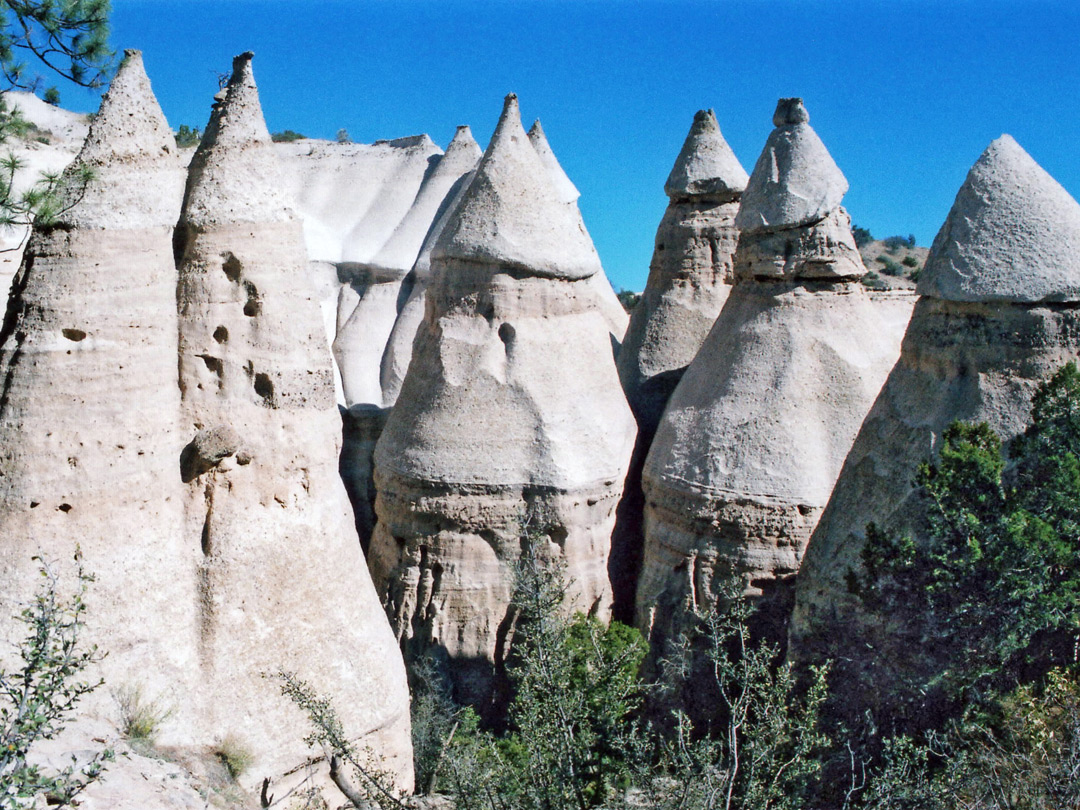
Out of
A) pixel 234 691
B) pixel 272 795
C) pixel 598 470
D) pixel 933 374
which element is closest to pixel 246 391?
pixel 234 691

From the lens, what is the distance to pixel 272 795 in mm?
7742

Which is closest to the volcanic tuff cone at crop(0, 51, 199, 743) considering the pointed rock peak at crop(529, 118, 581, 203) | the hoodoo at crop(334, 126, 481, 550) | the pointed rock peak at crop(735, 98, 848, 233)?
the pointed rock peak at crop(735, 98, 848, 233)

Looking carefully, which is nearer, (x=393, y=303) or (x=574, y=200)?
(x=574, y=200)

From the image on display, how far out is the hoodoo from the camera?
→ 1875cm

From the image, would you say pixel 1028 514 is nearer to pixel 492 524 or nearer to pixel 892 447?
pixel 892 447

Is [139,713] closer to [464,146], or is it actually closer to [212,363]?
[212,363]

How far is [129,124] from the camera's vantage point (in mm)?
7535

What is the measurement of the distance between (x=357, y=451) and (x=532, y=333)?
3545 millimetres

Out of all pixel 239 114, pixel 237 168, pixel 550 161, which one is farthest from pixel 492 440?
pixel 550 161

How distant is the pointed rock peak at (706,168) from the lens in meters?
14.0

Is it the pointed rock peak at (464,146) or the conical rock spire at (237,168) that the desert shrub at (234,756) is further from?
the pointed rock peak at (464,146)

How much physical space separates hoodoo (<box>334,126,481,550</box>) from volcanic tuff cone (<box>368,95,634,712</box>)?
Answer: 4544 mm

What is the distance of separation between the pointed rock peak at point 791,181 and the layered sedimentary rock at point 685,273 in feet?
6.32

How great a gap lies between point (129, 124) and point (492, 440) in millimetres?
5057
